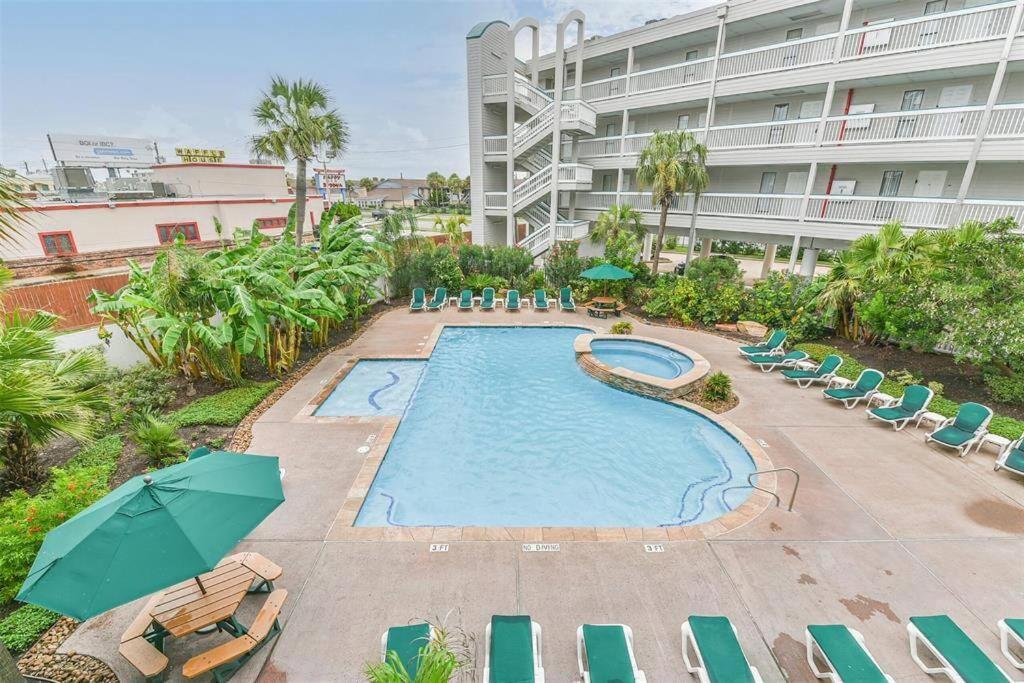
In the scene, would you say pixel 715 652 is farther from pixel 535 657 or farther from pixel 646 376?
pixel 646 376

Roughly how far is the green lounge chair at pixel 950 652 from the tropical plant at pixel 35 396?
10949 millimetres

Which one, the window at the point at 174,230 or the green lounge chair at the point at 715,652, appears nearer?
the green lounge chair at the point at 715,652

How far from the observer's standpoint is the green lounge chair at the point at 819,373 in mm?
11562

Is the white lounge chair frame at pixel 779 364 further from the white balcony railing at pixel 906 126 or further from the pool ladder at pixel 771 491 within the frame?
the white balcony railing at pixel 906 126

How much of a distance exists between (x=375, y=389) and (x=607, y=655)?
9228mm

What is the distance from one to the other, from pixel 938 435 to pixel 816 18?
18.7m

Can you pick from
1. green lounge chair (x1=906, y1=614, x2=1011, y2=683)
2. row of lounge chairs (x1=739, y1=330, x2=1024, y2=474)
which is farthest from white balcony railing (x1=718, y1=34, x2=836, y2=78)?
green lounge chair (x1=906, y1=614, x2=1011, y2=683)

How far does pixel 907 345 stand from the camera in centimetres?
1238

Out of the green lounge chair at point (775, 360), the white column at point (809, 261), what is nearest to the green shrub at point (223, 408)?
the green lounge chair at point (775, 360)

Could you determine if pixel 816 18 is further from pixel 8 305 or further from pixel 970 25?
pixel 8 305

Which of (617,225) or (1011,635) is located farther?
(617,225)

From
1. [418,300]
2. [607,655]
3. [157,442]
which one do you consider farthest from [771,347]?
[157,442]

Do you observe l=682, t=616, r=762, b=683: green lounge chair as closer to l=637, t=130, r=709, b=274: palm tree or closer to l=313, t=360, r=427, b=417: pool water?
l=313, t=360, r=427, b=417: pool water

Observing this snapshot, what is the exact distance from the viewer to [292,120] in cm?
1744
